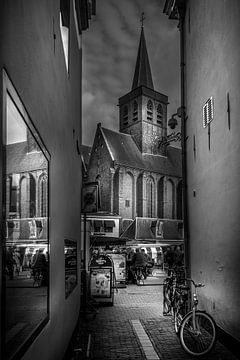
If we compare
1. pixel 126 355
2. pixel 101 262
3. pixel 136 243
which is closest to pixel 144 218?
pixel 136 243

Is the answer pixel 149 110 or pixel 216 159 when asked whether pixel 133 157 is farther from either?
pixel 216 159

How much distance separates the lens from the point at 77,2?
934cm

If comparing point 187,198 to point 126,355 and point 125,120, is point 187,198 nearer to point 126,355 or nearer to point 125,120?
point 126,355

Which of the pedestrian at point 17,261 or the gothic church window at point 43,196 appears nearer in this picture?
the pedestrian at point 17,261

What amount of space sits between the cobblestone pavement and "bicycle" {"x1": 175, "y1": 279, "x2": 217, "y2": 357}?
0.16 meters

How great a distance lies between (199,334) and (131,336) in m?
2.09

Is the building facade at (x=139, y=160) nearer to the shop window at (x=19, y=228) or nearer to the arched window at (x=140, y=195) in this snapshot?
the arched window at (x=140, y=195)

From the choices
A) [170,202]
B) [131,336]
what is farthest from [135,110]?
[131,336]

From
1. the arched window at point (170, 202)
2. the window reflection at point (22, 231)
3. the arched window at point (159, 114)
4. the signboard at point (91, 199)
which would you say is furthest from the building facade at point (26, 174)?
the arched window at point (159, 114)

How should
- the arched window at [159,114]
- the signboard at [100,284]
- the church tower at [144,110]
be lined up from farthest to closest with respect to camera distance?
1. the arched window at [159,114]
2. the church tower at [144,110]
3. the signboard at [100,284]

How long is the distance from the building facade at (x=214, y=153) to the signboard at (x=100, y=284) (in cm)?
349

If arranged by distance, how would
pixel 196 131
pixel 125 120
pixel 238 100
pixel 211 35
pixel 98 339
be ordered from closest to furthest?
pixel 238 100 → pixel 98 339 → pixel 211 35 → pixel 196 131 → pixel 125 120

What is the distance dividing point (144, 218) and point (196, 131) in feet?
121

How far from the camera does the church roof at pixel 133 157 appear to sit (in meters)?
48.1
